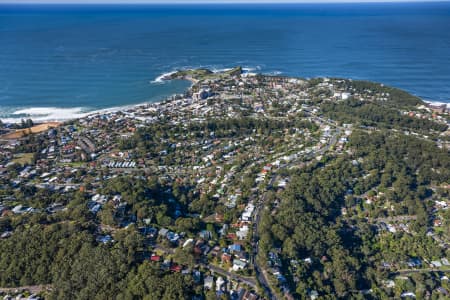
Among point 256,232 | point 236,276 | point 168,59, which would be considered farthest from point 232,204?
point 168,59

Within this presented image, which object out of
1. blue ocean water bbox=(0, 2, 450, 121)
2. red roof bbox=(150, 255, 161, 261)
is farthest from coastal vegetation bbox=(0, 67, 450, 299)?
blue ocean water bbox=(0, 2, 450, 121)

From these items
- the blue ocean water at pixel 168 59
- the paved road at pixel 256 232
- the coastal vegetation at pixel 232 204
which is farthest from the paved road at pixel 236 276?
the blue ocean water at pixel 168 59

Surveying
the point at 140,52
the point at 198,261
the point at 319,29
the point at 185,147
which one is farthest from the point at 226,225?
the point at 319,29

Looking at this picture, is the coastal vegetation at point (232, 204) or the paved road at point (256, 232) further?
the coastal vegetation at point (232, 204)

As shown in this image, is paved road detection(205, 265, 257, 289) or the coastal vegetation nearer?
paved road detection(205, 265, 257, 289)

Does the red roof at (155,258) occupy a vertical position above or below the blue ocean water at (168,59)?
below

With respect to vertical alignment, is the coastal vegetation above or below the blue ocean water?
below

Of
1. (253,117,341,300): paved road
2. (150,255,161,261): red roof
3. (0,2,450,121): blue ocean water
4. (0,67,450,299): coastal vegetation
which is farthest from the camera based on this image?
(0,2,450,121): blue ocean water

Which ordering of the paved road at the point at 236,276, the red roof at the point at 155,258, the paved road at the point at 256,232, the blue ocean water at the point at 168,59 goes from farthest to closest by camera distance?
1. the blue ocean water at the point at 168,59
2. the red roof at the point at 155,258
3. the paved road at the point at 236,276
4. the paved road at the point at 256,232

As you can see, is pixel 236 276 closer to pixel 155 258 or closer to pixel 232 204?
pixel 155 258

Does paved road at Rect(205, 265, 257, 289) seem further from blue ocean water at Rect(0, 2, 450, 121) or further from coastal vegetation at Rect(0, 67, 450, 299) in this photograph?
blue ocean water at Rect(0, 2, 450, 121)

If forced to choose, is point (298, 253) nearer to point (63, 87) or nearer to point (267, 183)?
point (267, 183)

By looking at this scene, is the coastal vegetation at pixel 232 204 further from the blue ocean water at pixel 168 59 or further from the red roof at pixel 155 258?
the blue ocean water at pixel 168 59
